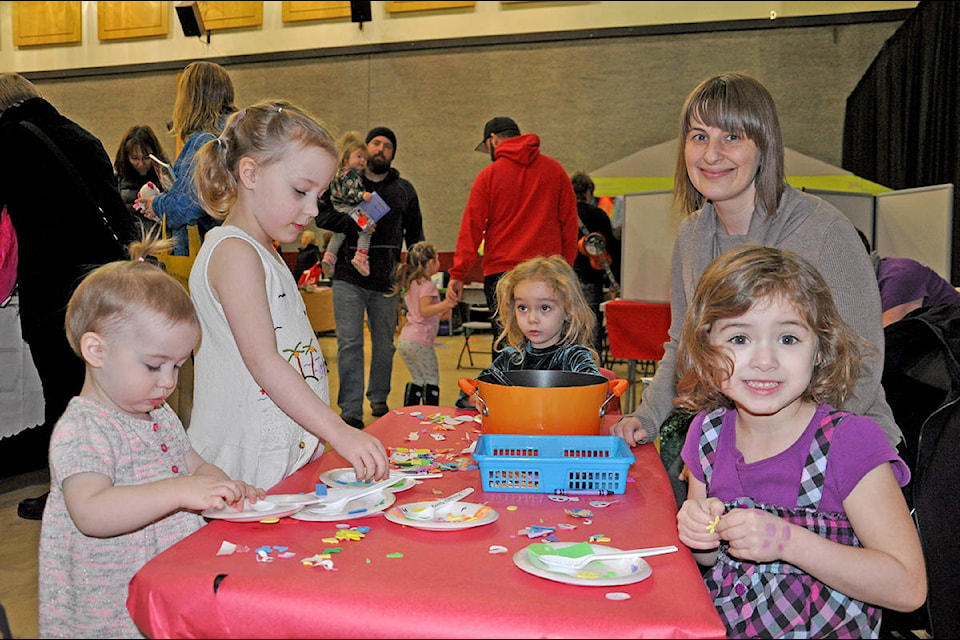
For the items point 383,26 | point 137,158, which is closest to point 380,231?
point 137,158

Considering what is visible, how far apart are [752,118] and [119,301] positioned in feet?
4.45

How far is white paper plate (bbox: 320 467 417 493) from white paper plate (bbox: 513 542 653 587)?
37cm

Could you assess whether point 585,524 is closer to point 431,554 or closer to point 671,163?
point 431,554

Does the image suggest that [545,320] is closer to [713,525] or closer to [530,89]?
[713,525]

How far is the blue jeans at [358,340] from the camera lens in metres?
4.83

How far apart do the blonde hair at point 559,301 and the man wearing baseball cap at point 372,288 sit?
1.92m

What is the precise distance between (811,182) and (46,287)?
5907mm

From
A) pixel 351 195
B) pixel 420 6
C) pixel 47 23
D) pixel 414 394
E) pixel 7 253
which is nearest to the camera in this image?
pixel 7 253

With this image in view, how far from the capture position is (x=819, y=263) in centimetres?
178

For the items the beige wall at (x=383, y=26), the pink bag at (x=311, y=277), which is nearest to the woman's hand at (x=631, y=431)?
the pink bag at (x=311, y=277)

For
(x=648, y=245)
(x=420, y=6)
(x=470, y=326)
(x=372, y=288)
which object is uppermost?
(x=420, y=6)

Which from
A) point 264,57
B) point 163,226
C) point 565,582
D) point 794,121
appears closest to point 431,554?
point 565,582

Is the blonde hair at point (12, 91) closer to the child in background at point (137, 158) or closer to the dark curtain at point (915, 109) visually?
the child in background at point (137, 158)

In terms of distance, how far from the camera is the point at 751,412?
4.55ft
